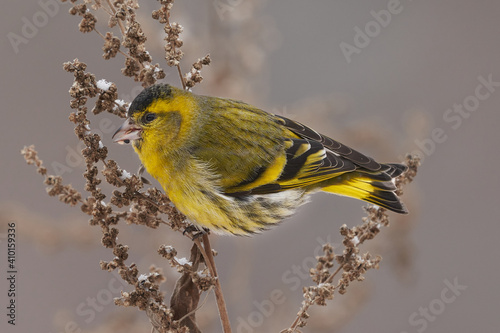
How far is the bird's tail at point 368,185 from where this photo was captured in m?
2.31

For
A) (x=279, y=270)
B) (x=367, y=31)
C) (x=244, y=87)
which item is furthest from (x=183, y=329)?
(x=367, y=31)

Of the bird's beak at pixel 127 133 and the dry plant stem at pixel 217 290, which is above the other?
the bird's beak at pixel 127 133

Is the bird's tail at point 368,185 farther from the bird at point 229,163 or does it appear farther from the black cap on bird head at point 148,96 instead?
the black cap on bird head at point 148,96

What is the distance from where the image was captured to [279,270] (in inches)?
139

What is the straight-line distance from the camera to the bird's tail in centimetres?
231

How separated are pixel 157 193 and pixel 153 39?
68cm

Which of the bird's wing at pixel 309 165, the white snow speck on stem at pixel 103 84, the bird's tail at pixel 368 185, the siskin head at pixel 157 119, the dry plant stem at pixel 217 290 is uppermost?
the siskin head at pixel 157 119

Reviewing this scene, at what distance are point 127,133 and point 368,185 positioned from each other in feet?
3.59

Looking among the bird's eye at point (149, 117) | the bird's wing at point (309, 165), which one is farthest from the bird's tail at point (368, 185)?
the bird's eye at point (149, 117)

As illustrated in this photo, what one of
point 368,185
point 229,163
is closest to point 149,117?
point 229,163

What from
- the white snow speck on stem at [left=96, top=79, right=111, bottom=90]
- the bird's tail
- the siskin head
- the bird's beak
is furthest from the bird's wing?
the white snow speck on stem at [left=96, top=79, right=111, bottom=90]

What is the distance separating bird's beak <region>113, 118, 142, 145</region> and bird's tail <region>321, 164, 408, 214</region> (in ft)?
3.01

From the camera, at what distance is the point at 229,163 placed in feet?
Result: 7.47

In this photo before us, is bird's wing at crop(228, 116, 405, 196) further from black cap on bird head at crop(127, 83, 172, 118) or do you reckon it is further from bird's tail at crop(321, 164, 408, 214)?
black cap on bird head at crop(127, 83, 172, 118)
